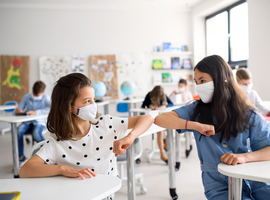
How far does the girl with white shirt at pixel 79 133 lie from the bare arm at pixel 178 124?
10 mm

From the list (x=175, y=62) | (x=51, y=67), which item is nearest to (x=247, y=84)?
(x=175, y=62)

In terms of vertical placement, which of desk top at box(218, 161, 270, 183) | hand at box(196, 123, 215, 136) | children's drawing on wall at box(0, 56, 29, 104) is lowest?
desk top at box(218, 161, 270, 183)

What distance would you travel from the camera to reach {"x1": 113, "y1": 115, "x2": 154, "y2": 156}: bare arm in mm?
1031

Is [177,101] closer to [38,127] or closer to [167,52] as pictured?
[38,127]

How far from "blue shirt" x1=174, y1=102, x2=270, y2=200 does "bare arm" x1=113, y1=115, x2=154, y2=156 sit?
1.00ft

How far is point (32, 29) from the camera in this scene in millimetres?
6176

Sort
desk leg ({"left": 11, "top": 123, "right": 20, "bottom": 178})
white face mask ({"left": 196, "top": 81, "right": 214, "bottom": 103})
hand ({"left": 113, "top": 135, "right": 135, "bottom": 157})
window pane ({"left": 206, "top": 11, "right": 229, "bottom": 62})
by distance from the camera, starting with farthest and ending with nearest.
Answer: window pane ({"left": 206, "top": 11, "right": 229, "bottom": 62})
desk leg ({"left": 11, "top": 123, "right": 20, "bottom": 178})
white face mask ({"left": 196, "top": 81, "right": 214, "bottom": 103})
hand ({"left": 113, "top": 135, "right": 135, "bottom": 157})

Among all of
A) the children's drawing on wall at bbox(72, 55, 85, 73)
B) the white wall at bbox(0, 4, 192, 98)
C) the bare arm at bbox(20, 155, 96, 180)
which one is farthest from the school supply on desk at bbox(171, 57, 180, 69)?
the bare arm at bbox(20, 155, 96, 180)

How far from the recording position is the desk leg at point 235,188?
3.08 feet

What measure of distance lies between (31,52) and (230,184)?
20.9 feet

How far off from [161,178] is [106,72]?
4195 millimetres

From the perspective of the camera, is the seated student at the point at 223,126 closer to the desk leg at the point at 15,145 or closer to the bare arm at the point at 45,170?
→ the bare arm at the point at 45,170

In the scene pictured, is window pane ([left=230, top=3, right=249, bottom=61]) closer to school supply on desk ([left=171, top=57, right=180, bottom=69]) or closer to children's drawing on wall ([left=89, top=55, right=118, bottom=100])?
school supply on desk ([left=171, top=57, right=180, bottom=69])

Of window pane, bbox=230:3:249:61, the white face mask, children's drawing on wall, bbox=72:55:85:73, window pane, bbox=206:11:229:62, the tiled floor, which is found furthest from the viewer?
children's drawing on wall, bbox=72:55:85:73
